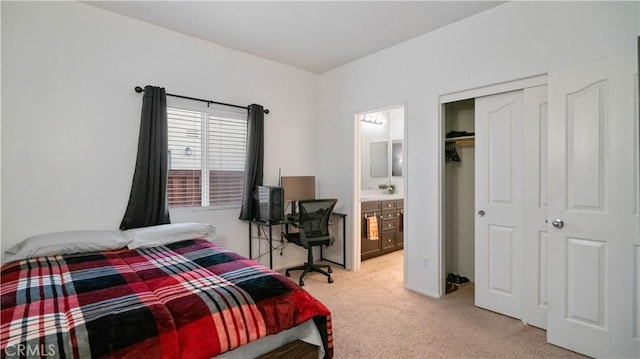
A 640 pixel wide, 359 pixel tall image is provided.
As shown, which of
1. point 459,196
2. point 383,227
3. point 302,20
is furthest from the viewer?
point 383,227

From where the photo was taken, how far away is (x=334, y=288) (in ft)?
11.3

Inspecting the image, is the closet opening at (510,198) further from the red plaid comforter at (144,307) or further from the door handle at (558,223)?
the red plaid comforter at (144,307)

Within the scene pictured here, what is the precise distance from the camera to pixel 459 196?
3652 mm

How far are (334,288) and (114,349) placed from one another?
8.24 feet

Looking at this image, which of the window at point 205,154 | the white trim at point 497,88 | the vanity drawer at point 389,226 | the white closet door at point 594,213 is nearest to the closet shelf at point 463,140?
the white trim at point 497,88

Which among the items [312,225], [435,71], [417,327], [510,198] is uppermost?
[435,71]

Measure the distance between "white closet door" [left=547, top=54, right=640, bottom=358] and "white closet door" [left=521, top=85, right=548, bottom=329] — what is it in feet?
0.68

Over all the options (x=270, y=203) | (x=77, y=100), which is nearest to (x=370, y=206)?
(x=270, y=203)

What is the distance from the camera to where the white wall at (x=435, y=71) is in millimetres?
2266

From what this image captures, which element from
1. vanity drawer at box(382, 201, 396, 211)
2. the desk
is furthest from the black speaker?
vanity drawer at box(382, 201, 396, 211)

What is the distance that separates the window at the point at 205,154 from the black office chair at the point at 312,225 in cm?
84

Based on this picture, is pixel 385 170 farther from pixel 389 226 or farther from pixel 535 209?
pixel 535 209

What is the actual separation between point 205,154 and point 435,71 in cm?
266

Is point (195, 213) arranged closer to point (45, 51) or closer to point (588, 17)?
point (45, 51)
